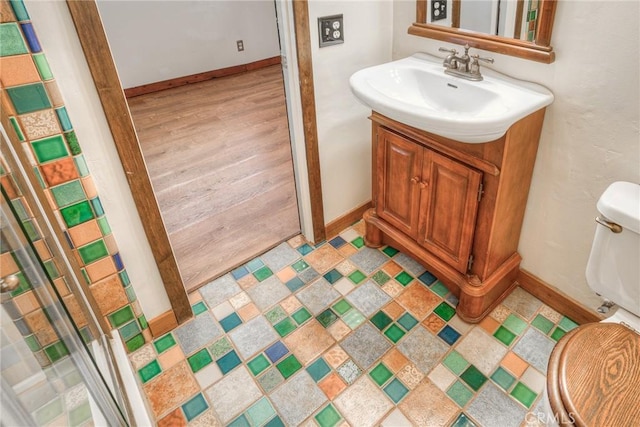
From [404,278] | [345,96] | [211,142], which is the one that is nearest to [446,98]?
[345,96]

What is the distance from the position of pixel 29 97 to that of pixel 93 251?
531 millimetres

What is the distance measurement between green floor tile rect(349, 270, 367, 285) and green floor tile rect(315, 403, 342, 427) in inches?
25.0

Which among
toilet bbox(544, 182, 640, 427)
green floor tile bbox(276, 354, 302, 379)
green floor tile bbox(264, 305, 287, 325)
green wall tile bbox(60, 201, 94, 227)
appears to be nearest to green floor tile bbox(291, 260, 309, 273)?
green floor tile bbox(264, 305, 287, 325)

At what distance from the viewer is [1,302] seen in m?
0.88

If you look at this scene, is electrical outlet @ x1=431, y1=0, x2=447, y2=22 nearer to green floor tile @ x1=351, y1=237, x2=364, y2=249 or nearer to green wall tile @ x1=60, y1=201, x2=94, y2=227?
green floor tile @ x1=351, y1=237, x2=364, y2=249

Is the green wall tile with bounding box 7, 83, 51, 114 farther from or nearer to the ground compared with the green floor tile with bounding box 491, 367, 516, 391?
farther from the ground

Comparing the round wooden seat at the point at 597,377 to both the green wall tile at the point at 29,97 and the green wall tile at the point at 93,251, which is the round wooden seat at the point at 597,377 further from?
the green wall tile at the point at 29,97

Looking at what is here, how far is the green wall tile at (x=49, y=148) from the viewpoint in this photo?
123 centimetres

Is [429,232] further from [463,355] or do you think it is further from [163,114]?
[163,114]

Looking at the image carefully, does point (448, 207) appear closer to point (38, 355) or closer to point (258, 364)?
point (258, 364)

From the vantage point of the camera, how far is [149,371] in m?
1.68

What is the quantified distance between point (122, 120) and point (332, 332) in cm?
112

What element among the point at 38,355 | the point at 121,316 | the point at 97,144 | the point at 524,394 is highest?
the point at 97,144

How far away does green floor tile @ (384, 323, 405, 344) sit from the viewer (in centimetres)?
173
